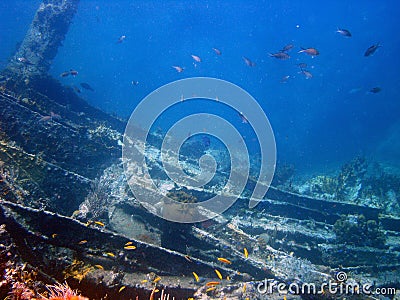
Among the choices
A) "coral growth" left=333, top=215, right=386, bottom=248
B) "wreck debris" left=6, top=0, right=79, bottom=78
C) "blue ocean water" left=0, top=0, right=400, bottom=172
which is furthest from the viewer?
"blue ocean water" left=0, top=0, right=400, bottom=172

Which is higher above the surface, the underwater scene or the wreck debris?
the wreck debris

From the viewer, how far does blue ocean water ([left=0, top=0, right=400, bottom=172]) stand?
41.7m

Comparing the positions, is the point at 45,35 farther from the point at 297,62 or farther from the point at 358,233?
the point at 297,62

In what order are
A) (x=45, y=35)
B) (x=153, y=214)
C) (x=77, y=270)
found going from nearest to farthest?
(x=77, y=270)
(x=153, y=214)
(x=45, y=35)

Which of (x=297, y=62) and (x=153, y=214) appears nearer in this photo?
(x=153, y=214)

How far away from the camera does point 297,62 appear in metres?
77.8

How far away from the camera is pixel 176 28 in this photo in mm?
123938

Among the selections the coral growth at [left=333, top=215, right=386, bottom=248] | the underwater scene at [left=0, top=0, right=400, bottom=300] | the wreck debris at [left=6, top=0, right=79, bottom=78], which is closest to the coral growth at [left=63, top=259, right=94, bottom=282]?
the underwater scene at [left=0, top=0, right=400, bottom=300]

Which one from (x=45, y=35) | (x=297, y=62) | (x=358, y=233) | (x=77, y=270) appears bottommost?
(x=77, y=270)

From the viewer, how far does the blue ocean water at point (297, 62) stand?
41.7m

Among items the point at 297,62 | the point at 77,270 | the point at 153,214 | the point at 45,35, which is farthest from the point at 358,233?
the point at 297,62

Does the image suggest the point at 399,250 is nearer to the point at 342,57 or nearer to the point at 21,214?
the point at 21,214

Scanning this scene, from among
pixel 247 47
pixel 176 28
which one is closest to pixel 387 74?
pixel 247 47

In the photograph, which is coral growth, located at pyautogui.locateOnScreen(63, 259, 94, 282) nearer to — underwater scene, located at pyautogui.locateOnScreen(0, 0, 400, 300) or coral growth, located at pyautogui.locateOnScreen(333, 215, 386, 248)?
underwater scene, located at pyautogui.locateOnScreen(0, 0, 400, 300)
